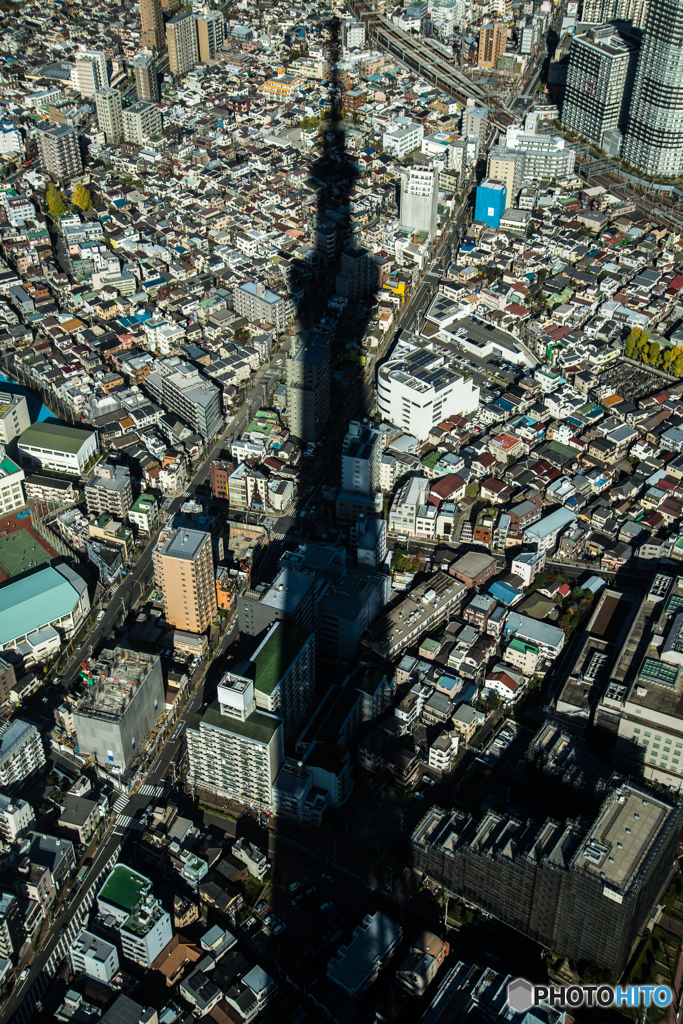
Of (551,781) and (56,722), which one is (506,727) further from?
(56,722)

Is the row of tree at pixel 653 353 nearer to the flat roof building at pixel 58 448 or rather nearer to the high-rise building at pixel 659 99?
the high-rise building at pixel 659 99

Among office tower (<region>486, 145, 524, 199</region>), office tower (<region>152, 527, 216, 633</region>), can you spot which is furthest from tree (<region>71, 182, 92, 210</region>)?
office tower (<region>152, 527, 216, 633</region>)

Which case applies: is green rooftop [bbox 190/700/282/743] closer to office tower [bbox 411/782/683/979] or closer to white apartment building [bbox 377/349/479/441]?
office tower [bbox 411/782/683/979]

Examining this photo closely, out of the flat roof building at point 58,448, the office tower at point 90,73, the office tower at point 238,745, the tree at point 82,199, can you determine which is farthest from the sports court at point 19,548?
the office tower at point 90,73

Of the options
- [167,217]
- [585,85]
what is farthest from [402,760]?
[585,85]

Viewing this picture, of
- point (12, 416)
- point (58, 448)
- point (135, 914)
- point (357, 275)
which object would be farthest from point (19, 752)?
point (357, 275)
